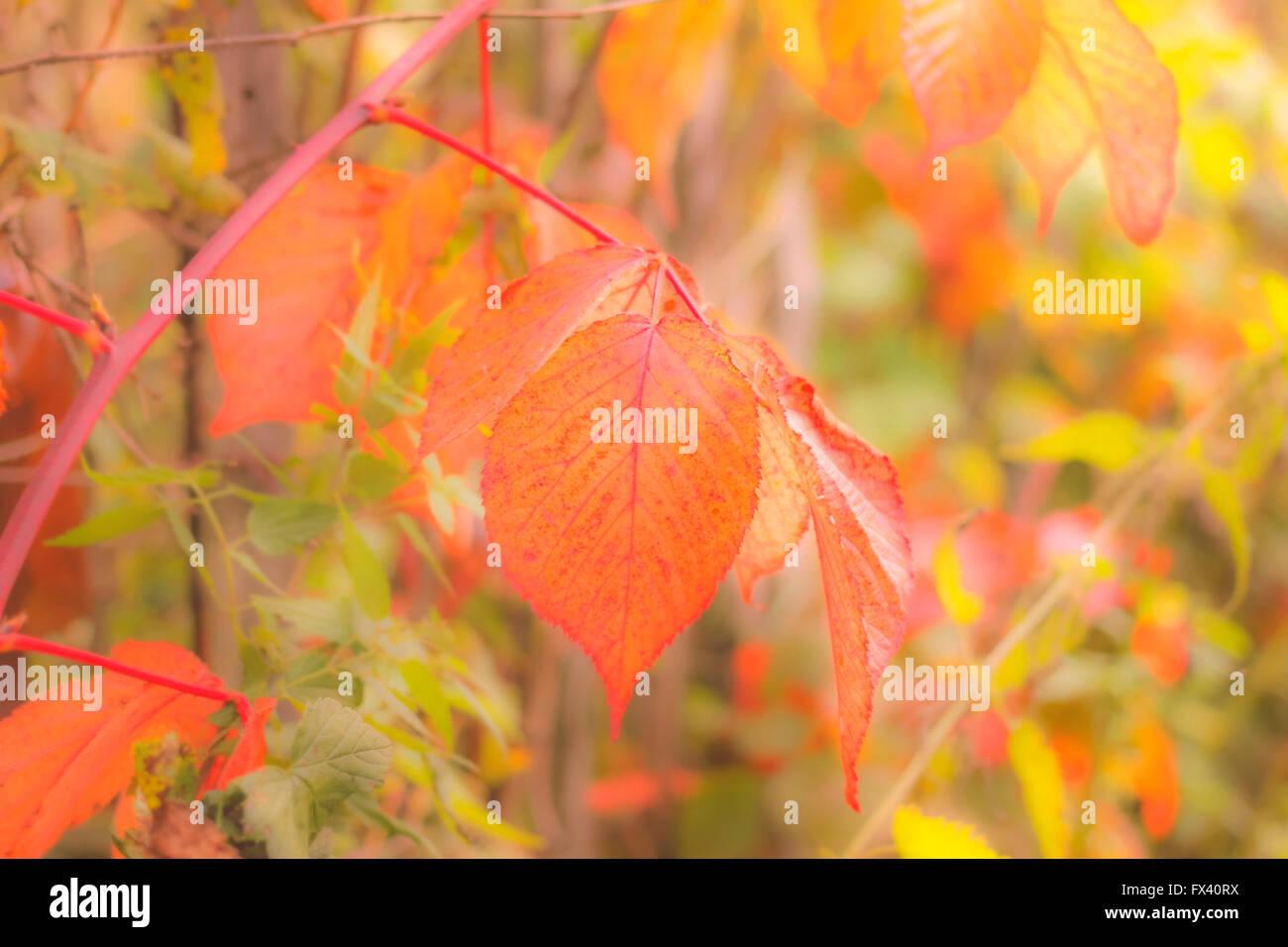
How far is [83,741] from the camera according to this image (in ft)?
1.11

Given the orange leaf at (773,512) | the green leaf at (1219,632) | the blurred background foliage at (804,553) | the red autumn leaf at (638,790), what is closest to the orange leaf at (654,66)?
the blurred background foliage at (804,553)

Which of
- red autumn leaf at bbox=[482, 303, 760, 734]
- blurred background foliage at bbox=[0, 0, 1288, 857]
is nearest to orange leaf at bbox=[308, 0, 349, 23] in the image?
blurred background foliage at bbox=[0, 0, 1288, 857]

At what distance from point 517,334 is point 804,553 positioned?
63 cm

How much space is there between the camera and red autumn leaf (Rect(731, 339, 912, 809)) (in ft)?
0.91

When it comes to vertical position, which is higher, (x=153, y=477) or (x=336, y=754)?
(x=153, y=477)

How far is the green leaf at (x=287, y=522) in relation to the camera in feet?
1.28

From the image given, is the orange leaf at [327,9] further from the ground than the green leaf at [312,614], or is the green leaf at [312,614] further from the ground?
the orange leaf at [327,9]

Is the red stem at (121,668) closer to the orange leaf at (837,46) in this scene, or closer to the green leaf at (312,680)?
the green leaf at (312,680)

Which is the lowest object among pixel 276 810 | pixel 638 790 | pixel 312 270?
pixel 638 790

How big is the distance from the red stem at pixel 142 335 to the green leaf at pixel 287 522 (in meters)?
0.09

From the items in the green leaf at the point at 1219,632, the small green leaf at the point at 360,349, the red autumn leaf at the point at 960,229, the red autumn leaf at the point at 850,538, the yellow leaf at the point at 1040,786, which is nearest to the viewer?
the red autumn leaf at the point at 850,538

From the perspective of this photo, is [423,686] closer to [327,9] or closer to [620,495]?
[620,495]

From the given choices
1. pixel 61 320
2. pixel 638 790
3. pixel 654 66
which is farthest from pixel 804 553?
pixel 61 320

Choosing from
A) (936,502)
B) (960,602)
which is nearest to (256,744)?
(960,602)
